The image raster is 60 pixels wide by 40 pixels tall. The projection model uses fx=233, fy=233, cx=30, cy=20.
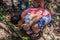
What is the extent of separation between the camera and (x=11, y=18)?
3490mm

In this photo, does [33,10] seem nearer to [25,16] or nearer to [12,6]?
[25,16]

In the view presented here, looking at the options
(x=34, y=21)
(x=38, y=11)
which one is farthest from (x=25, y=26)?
(x=38, y=11)

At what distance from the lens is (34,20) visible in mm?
3113

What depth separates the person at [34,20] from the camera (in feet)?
10.2

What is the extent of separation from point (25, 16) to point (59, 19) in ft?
2.19

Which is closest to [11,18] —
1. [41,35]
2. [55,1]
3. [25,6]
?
[25,6]

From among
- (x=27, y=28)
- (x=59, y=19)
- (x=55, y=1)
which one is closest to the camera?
(x=27, y=28)

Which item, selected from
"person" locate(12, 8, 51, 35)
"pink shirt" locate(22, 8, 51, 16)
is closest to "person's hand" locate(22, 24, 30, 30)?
"person" locate(12, 8, 51, 35)

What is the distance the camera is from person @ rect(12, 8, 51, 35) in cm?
311

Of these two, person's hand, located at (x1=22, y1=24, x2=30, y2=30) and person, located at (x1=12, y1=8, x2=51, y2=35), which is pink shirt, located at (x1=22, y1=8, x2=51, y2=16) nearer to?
person, located at (x1=12, y1=8, x2=51, y2=35)

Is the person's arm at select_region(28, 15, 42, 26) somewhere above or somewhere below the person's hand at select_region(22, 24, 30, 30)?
above

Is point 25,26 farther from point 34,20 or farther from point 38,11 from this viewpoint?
point 38,11

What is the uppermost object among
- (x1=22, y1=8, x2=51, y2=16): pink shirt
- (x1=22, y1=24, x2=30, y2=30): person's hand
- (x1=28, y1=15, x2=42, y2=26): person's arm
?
(x1=22, y1=8, x2=51, y2=16): pink shirt

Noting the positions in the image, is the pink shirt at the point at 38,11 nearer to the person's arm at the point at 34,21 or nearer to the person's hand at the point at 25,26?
the person's arm at the point at 34,21
